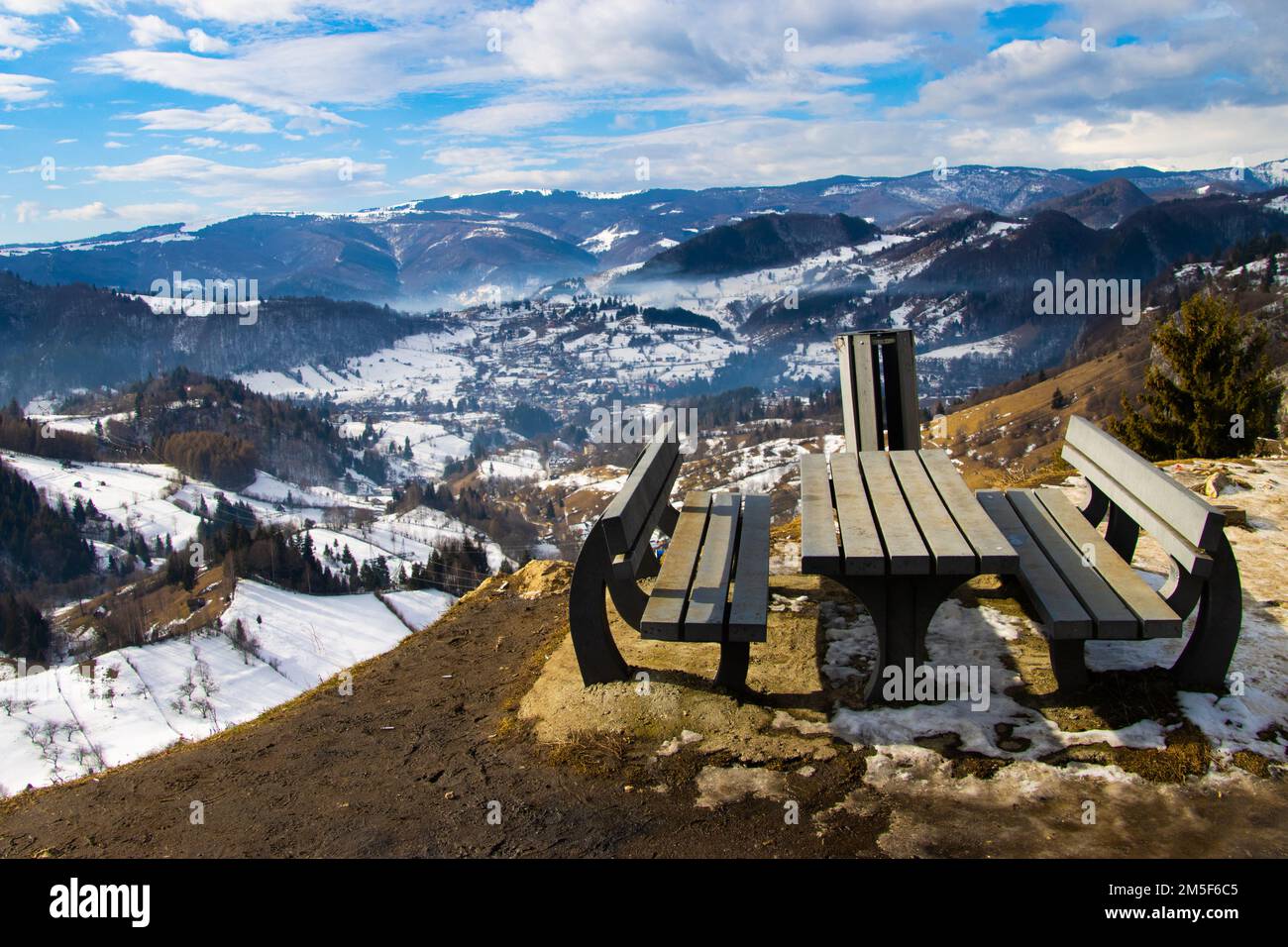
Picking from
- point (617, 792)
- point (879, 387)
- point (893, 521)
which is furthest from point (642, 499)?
point (879, 387)

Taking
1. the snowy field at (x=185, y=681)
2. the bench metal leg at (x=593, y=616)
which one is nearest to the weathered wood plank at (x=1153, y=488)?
the bench metal leg at (x=593, y=616)

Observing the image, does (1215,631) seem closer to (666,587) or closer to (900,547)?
(900,547)

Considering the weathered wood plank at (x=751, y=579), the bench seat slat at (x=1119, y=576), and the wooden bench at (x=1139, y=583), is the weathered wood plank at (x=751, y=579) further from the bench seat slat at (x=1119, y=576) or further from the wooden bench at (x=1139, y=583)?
the bench seat slat at (x=1119, y=576)

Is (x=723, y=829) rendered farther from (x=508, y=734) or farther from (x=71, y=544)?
(x=71, y=544)

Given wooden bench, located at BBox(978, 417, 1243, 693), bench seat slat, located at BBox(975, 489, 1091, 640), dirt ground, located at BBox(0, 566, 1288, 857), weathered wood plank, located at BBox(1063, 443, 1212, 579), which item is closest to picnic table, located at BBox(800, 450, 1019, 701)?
bench seat slat, located at BBox(975, 489, 1091, 640)

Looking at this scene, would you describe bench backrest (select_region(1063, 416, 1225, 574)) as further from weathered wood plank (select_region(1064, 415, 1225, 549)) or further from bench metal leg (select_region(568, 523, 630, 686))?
bench metal leg (select_region(568, 523, 630, 686))
